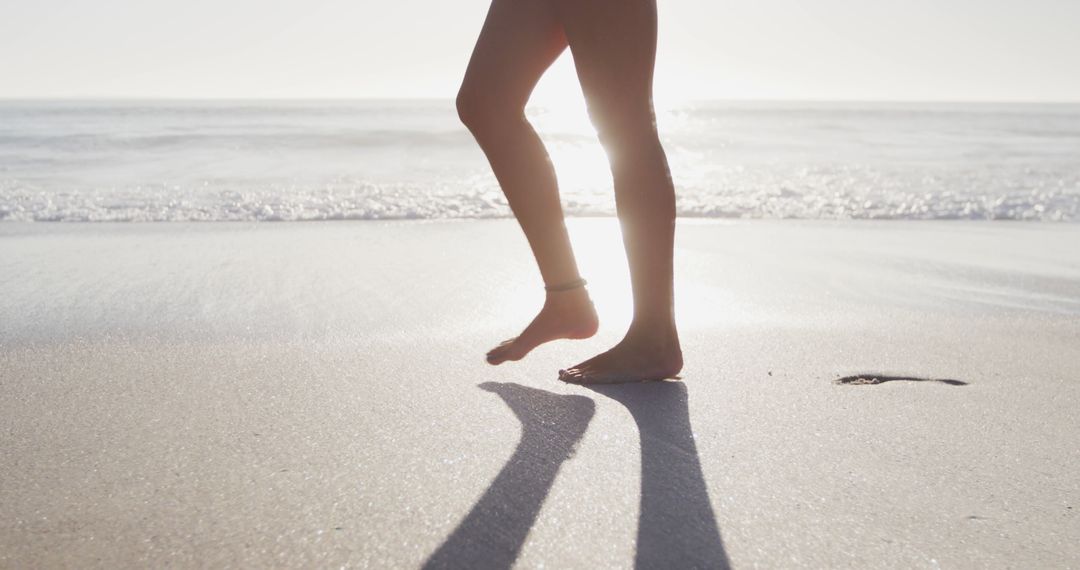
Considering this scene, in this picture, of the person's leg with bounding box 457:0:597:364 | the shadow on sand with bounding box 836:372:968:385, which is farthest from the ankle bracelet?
the shadow on sand with bounding box 836:372:968:385

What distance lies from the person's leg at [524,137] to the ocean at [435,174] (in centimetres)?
368

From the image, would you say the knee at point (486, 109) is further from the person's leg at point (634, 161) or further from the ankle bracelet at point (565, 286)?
the ankle bracelet at point (565, 286)

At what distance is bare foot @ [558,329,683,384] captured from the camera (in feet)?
6.14

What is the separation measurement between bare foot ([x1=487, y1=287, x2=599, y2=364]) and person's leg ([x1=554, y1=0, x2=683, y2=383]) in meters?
0.12

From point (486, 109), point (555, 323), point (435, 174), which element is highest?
point (486, 109)

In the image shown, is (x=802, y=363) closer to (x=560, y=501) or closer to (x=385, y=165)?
(x=560, y=501)

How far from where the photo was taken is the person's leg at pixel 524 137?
1.82 m

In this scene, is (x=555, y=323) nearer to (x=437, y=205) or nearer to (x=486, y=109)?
(x=486, y=109)

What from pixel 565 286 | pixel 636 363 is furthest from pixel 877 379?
pixel 565 286

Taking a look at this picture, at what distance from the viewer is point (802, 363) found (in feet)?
6.84

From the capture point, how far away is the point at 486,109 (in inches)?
72.7

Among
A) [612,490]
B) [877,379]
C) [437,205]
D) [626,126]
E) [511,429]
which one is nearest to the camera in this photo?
[612,490]

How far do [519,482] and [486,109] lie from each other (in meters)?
0.84

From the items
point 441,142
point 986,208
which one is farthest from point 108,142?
point 986,208
